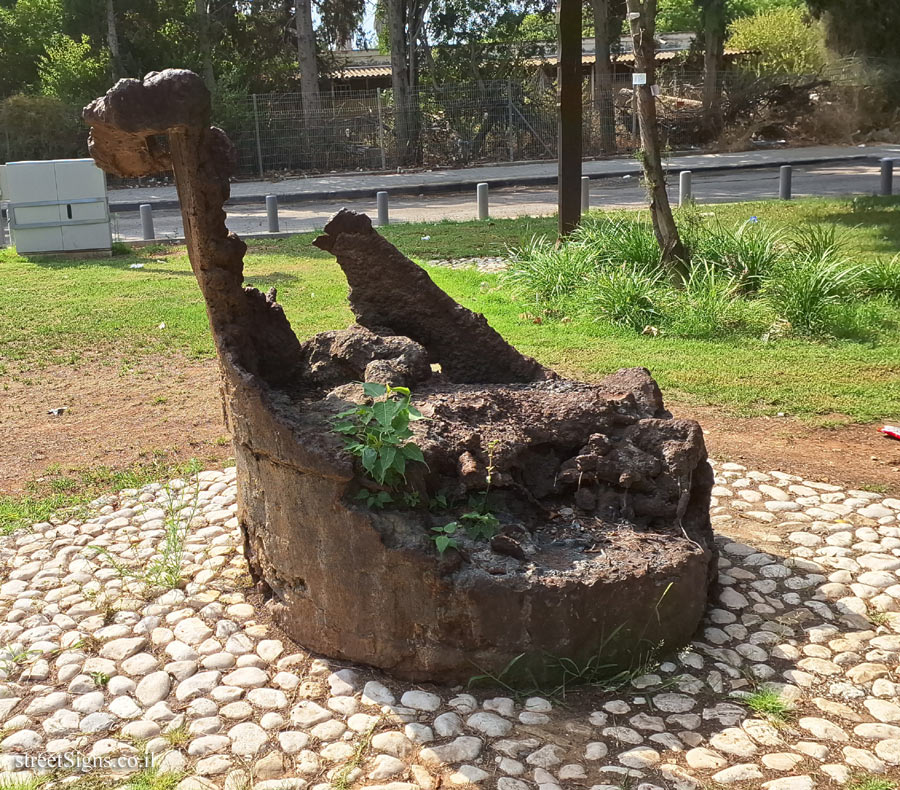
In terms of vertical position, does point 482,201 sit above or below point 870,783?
above

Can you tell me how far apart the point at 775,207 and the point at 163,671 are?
14.0 m

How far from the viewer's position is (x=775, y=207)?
1588 centimetres

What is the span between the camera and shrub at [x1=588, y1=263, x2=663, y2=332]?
901 cm

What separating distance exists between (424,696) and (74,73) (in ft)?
90.2

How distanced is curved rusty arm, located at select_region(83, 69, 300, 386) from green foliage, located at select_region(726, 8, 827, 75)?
30338mm

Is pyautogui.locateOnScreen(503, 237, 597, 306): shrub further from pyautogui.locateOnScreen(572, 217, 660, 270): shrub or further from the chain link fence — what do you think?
the chain link fence

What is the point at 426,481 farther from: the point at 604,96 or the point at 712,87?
the point at 712,87

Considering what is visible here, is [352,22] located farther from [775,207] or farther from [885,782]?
[885,782]

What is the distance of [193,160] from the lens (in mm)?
4395

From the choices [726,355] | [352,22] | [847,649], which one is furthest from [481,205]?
[352,22]

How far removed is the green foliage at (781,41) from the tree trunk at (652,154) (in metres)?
23.5

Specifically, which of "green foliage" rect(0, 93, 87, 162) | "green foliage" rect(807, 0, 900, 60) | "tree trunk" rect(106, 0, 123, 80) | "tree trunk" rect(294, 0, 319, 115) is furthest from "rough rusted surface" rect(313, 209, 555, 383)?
"tree trunk" rect(106, 0, 123, 80)

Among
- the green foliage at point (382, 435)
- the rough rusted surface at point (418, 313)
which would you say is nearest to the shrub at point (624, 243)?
the rough rusted surface at point (418, 313)

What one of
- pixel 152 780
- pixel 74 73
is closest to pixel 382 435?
pixel 152 780
